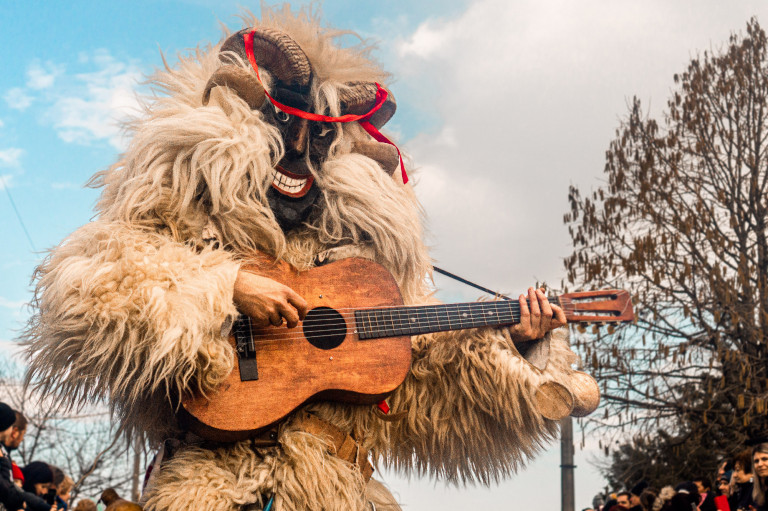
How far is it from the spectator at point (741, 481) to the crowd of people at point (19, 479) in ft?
14.3

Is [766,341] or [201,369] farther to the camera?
[766,341]

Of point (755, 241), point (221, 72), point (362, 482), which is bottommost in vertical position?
point (362, 482)

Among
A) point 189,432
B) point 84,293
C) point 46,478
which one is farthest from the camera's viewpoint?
point 46,478

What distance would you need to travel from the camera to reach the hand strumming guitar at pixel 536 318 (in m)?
2.57

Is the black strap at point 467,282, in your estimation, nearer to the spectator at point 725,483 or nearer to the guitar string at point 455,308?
the guitar string at point 455,308

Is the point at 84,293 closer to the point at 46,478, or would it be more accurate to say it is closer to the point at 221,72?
the point at 221,72

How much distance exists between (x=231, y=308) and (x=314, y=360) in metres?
0.32

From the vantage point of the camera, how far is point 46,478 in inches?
197

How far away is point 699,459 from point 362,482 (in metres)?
9.28

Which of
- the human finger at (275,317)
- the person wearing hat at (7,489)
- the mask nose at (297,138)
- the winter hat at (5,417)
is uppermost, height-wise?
the mask nose at (297,138)

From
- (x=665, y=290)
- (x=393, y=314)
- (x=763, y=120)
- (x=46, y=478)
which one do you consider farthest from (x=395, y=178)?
(x=763, y=120)

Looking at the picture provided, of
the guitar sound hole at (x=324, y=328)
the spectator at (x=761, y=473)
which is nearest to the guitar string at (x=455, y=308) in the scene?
the guitar sound hole at (x=324, y=328)

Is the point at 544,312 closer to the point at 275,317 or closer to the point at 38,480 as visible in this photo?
the point at 275,317

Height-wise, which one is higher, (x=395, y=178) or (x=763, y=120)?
(x=763, y=120)
